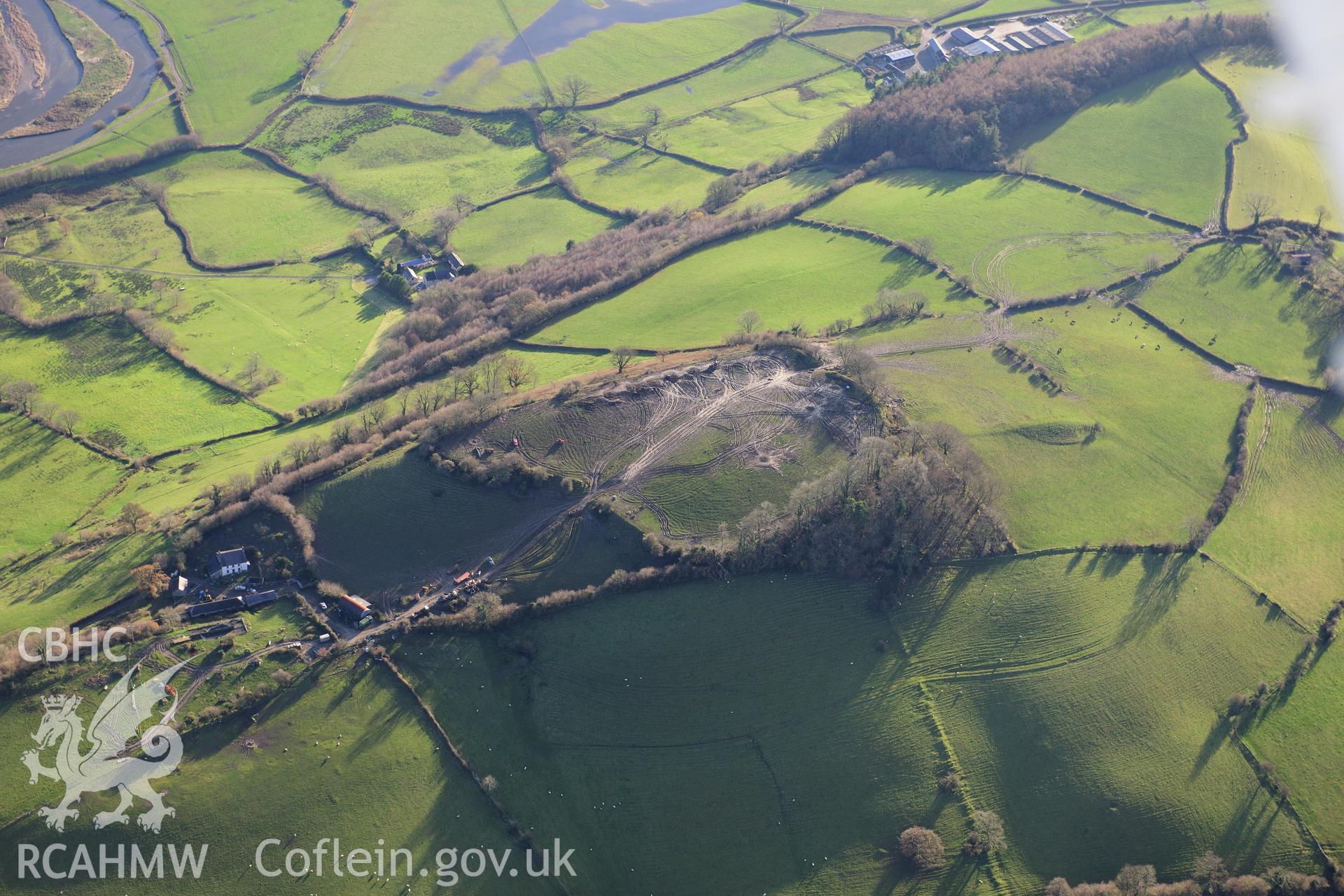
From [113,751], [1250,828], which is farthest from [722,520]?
[113,751]

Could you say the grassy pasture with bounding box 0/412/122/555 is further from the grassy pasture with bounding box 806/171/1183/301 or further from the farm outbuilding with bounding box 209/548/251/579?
the grassy pasture with bounding box 806/171/1183/301

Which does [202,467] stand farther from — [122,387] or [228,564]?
[228,564]

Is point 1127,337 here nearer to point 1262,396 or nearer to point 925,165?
point 1262,396

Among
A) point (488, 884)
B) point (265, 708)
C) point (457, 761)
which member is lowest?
point (488, 884)

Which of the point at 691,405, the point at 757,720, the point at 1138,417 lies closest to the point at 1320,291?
the point at 1138,417

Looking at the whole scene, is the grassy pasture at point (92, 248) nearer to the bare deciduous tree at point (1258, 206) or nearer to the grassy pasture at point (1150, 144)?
the grassy pasture at point (1150, 144)
